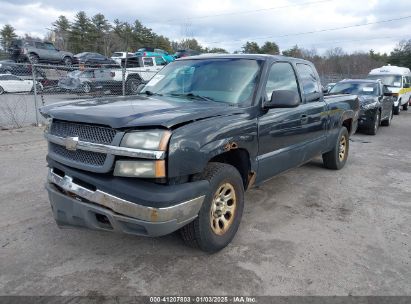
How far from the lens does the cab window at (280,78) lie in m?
4.16

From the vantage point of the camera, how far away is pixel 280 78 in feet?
14.6

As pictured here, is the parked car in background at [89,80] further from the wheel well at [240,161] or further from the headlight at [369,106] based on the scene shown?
the wheel well at [240,161]

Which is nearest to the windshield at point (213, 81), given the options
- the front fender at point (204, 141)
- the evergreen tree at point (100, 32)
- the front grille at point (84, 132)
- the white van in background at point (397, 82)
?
the front fender at point (204, 141)

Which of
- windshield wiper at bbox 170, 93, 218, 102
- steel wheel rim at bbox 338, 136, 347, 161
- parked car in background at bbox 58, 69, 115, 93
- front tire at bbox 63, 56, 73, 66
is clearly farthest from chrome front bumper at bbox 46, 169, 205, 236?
front tire at bbox 63, 56, 73, 66

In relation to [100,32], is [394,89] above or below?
below

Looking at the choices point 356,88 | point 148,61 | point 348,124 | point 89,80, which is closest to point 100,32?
point 148,61

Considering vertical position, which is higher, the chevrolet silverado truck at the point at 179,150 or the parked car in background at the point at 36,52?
the parked car in background at the point at 36,52

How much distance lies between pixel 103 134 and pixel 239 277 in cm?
160

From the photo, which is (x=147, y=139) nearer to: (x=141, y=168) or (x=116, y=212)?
(x=141, y=168)

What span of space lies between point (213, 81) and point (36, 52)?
27.0 m

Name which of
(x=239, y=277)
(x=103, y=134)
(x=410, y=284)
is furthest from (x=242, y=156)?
(x=410, y=284)

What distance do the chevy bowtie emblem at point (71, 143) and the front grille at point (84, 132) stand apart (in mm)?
47

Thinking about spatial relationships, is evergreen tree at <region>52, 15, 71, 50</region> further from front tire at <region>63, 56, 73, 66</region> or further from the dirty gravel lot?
the dirty gravel lot

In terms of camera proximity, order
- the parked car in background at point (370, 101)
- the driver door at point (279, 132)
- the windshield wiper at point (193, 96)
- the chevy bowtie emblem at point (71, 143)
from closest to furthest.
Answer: the chevy bowtie emblem at point (71, 143) < the windshield wiper at point (193, 96) < the driver door at point (279, 132) < the parked car in background at point (370, 101)
